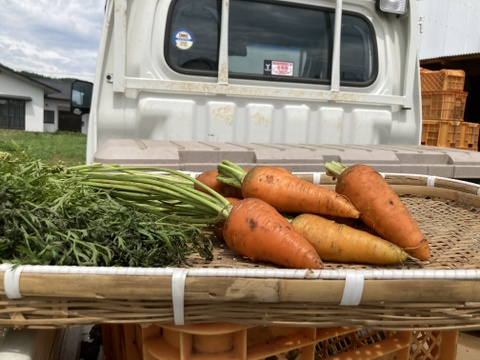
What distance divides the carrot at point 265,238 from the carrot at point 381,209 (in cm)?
27

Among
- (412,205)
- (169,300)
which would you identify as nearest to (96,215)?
(169,300)

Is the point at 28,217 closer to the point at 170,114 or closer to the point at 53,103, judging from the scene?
the point at 170,114

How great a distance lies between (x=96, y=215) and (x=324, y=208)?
2.21ft

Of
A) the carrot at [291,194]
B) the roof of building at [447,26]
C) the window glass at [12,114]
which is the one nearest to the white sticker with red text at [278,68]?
the carrot at [291,194]

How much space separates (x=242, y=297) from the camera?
0.91m

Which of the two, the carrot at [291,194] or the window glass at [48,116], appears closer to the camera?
the carrot at [291,194]

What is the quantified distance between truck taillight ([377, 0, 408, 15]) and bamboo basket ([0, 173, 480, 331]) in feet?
8.18

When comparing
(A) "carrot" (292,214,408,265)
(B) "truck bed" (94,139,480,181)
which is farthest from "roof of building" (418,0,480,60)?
(A) "carrot" (292,214,408,265)

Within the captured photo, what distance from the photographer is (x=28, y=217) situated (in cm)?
106

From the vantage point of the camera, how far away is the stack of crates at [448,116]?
7383 millimetres

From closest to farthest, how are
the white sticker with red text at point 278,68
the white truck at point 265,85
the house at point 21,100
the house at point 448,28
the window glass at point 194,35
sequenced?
the white truck at point 265,85
the window glass at point 194,35
the white sticker with red text at point 278,68
the house at point 448,28
the house at point 21,100

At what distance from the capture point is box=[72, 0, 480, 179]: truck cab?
97.8 inches

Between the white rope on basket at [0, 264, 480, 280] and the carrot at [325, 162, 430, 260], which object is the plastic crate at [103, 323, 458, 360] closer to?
the white rope on basket at [0, 264, 480, 280]

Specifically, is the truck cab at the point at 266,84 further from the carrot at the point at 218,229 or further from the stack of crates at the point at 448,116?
the stack of crates at the point at 448,116
